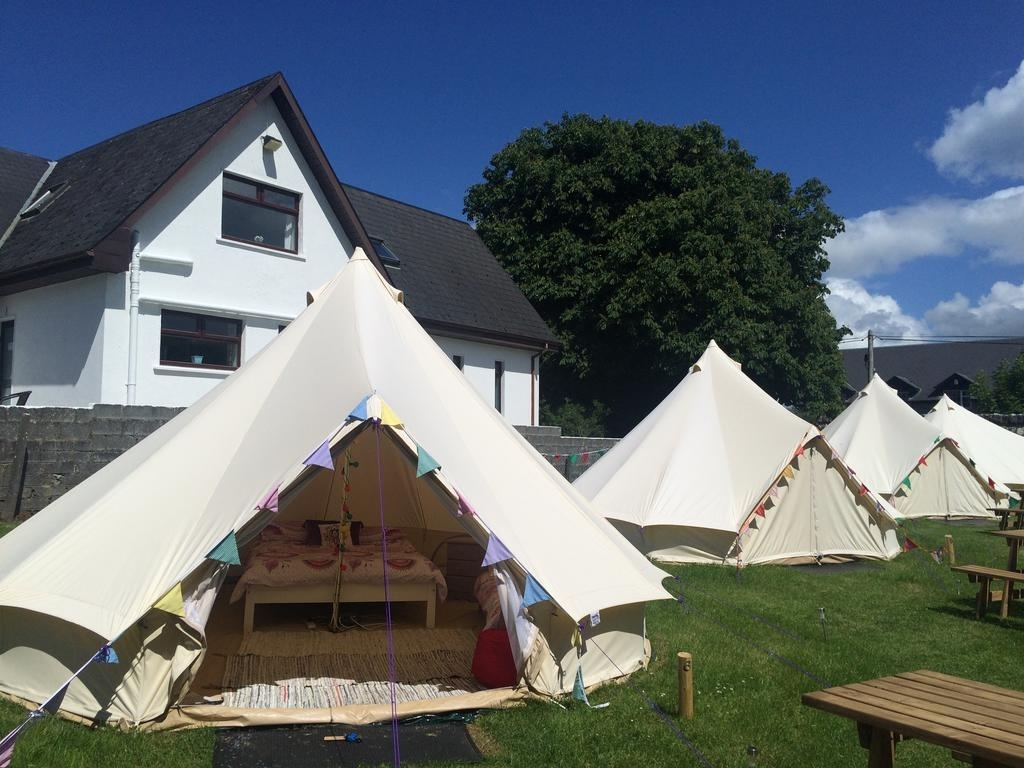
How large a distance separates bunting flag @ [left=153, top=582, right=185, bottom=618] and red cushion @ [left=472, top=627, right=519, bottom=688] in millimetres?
1750

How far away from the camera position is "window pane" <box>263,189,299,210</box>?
13898mm

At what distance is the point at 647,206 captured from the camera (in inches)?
864

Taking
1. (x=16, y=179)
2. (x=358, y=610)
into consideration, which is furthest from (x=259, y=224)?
(x=358, y=610)

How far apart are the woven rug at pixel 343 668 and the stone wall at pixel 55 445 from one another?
16.1 ft

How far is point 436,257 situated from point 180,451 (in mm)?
14246

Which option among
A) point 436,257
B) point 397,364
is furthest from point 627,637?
point 436,257

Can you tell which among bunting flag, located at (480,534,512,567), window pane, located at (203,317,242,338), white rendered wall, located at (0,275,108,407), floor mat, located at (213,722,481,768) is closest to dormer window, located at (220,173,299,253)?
window pane, located at (203,317,242,338)

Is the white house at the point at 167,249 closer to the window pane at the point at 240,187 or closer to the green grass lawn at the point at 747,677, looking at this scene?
the window pane at the point at 240,187

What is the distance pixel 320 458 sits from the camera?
4707mm

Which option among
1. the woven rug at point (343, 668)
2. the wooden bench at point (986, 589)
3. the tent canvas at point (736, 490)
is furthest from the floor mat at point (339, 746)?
the tent canvas at point (736, 490)

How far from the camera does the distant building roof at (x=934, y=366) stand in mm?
47188

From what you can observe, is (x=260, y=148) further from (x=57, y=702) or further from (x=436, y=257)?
(x=57, y=702)

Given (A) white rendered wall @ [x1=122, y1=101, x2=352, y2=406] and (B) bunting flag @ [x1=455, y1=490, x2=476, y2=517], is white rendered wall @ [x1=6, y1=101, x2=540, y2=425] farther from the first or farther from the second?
(B) bunting flag @ [x1=455, y1=490, x2=476, y2=517]

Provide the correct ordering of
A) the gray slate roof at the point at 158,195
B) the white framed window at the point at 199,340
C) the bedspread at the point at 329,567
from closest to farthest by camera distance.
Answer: the bedspread at the point at 329,567 → the gray slate roof at the point at 158,195 → the white framed window at the point at 199,340
